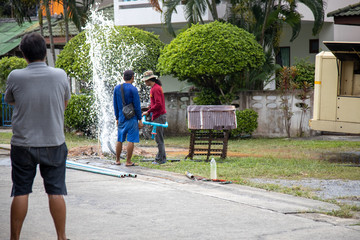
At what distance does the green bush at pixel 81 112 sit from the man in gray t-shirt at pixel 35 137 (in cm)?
1409

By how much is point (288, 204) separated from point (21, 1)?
19.4m

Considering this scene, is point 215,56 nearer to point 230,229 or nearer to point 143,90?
point 143,90

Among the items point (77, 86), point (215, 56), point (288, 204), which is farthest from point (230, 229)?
point (77, 86)

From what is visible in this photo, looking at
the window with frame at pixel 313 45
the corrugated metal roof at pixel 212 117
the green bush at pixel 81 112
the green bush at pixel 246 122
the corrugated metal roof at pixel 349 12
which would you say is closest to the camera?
the corrugated metal roof at pixel 212 117

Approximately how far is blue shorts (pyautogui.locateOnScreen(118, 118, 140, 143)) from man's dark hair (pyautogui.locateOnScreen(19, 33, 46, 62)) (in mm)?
6036

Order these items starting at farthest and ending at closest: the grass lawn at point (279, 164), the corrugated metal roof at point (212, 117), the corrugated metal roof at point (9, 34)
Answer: the corrugated metal roof at point (9, 34), the corrugated metal roof at point (212, 117), the grass lawn at point (279, 164)

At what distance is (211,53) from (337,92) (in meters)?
5.26

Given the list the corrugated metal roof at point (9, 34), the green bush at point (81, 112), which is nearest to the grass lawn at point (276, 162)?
the green bush at point (81, 112)

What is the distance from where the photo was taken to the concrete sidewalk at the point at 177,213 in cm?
620

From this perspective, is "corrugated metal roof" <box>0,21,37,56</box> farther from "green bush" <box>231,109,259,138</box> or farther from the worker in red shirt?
the worker in red shirt

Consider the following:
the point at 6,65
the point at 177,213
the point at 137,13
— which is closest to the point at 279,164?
the point at 177,213

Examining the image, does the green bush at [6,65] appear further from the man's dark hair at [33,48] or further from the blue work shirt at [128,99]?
the man's dark hair at [33,48]

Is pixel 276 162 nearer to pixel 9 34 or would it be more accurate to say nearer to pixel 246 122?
pixel 246 122

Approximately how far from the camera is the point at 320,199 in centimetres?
818
